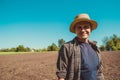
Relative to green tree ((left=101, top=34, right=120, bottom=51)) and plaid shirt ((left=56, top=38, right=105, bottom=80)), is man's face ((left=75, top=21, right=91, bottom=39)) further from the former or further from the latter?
green tree ((left=101, top=34, right=120, bottom=51))

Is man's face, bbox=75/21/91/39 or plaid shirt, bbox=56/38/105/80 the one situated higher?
man's face, bbox=75/21/91/39

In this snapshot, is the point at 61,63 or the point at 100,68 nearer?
the point at 61,63

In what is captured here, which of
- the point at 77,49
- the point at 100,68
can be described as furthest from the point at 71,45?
the point at 100,68

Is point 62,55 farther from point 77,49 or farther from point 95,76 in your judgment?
point 95,76

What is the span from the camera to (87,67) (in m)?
3.65

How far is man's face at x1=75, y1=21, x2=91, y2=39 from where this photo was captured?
3.79 metres

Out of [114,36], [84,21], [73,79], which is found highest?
[114,36]

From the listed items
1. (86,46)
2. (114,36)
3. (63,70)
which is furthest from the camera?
(114,36)

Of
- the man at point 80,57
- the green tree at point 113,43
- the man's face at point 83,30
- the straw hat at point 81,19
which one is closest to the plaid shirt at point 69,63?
the man at point 80,57

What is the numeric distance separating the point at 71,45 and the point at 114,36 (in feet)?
324

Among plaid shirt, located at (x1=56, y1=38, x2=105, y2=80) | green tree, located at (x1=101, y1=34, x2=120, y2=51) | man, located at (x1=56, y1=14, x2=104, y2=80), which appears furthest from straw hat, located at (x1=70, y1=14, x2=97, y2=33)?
green tree, located at (x1=101, y1=34, x2=120, y2=51)

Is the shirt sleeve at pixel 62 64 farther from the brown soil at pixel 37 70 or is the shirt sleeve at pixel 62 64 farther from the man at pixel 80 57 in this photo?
the brown soil at pixel 37 70

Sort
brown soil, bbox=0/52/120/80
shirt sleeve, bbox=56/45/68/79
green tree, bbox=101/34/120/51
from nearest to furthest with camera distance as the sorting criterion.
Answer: shirt sleeve, bbox=56/45/68/79 → brown soil, bbox=0/52/120/80 → green tree, bbox=101/34/120/51

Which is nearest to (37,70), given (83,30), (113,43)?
(83,30)
